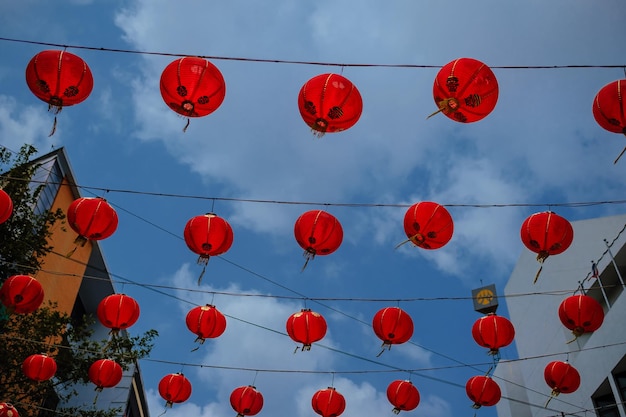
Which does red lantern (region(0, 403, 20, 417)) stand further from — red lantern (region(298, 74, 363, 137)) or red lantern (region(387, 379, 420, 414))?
red lantern (region(298, 74, 363, 137))

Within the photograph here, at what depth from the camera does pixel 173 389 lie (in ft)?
41.3

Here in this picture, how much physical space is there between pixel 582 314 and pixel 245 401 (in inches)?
259

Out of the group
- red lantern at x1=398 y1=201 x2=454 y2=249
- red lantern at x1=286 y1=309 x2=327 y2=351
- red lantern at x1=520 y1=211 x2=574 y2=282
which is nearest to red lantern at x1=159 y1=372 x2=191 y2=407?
red lantern at x1=286 y1=309 x2=327 y2=351

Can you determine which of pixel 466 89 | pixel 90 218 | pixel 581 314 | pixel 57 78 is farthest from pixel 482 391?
pixel 57 78

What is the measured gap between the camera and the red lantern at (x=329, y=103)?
Answer: 22.8ft

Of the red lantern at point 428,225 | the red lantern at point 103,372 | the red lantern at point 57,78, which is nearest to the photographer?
the red lantern at point 57,78

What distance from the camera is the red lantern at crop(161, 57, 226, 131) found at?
695 centimetres

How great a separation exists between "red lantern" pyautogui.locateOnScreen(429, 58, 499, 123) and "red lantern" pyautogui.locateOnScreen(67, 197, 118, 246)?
16.2 ft

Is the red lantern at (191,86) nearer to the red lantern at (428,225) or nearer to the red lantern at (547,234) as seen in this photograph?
the red lantern at (428,225)

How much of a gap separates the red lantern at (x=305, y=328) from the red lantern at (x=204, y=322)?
1.43 metres

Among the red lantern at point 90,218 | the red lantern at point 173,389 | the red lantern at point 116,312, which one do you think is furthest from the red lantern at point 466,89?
the red lantern at point 173,389

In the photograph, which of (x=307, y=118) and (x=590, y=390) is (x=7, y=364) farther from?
(x=590, y=390)

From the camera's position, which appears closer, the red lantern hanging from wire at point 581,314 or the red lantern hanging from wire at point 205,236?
the red lantern hanging from wire at point 205,236

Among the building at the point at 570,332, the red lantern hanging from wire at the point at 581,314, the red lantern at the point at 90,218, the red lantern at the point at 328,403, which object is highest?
the building at the point at 570,332
